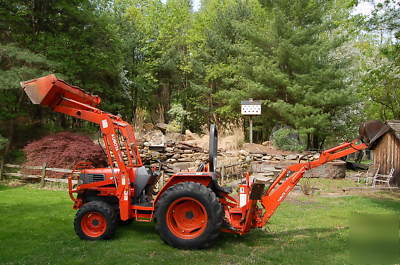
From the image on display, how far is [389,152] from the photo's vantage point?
41.6ft

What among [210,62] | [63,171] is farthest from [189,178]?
[210,62]

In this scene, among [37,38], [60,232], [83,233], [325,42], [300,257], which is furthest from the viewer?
[325,42]

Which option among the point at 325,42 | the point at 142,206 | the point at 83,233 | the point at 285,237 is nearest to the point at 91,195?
the point at 83,233

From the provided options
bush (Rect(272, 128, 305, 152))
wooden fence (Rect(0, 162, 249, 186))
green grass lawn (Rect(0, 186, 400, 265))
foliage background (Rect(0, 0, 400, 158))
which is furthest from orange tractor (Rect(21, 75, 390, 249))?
bush (Rect(272, 128, 305, 152))

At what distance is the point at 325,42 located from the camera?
15.8 metres

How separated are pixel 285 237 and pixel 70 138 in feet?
29.5

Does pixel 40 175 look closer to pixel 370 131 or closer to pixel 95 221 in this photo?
pixel 95 221

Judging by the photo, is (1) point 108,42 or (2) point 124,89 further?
(2) point 124,89

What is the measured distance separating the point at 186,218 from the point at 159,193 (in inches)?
22.5

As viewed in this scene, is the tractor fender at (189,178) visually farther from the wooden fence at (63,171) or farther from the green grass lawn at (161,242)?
the wooden fence at (63,171)

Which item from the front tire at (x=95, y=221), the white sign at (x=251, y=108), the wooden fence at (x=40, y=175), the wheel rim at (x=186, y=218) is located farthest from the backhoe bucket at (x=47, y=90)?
the white sign at (x=251, y=108)

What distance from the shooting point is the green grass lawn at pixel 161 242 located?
4500 millimetres

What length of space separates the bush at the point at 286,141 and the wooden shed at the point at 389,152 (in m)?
3.05

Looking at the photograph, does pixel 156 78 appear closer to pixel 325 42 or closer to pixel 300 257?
pixel 325 42
